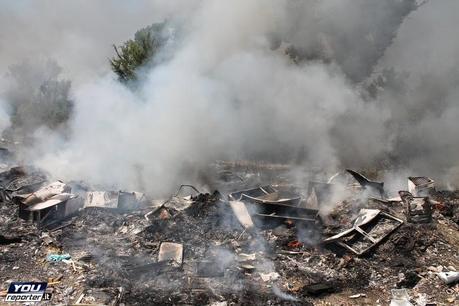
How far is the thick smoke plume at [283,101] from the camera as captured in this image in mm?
11133

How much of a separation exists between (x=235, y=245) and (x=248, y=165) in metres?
5.29

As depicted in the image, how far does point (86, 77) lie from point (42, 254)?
14.3 m

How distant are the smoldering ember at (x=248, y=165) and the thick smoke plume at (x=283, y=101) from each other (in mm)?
55

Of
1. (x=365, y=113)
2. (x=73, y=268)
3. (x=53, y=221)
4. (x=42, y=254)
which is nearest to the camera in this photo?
(x=73, y=268)

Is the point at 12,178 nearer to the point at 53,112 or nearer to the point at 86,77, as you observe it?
the point at 53,112

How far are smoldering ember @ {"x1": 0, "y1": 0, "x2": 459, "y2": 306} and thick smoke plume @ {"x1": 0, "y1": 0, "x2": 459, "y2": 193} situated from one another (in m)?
0.05

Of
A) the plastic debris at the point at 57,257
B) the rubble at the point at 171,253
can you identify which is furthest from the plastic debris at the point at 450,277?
the plastic debris at the point at 57,257

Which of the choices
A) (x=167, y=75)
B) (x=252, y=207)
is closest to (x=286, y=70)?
(x=167, y=75)

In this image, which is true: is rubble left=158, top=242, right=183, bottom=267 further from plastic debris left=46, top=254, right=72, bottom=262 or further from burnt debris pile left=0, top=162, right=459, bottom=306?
plastic debris left=46, top=254, right=72, bottom=262

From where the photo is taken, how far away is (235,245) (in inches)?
298

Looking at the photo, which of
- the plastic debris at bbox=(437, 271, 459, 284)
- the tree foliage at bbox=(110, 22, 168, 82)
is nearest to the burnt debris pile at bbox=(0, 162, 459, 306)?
the plastic debris at bbox=(437, 271, 459, 284)

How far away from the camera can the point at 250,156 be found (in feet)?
43.1

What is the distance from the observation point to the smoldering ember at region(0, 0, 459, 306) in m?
6.62

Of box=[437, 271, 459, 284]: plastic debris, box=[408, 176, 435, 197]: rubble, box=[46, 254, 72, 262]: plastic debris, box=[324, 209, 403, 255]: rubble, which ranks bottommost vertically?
box=[437, 271, 459, 284]: plastic debris
